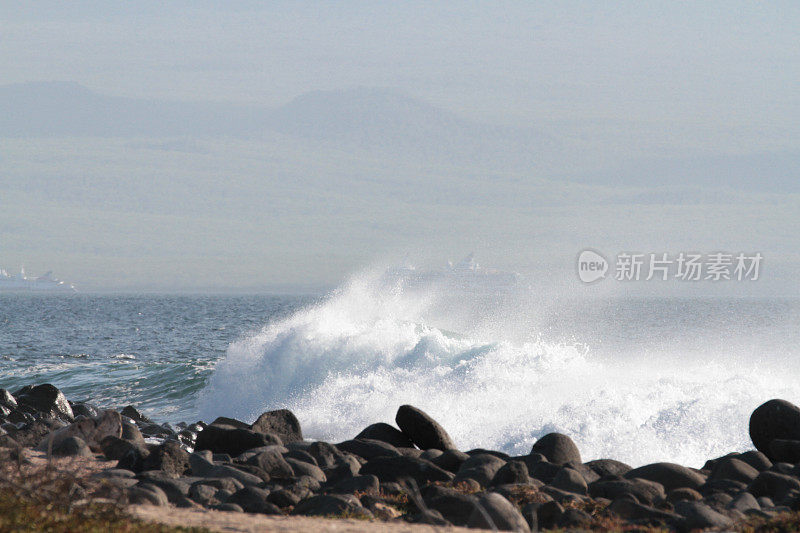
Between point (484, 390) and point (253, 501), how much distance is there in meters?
11.4

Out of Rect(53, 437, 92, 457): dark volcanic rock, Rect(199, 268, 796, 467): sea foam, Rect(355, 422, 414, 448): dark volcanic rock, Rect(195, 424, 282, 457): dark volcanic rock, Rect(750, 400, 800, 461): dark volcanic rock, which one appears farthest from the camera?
Rect(199, 268, 796, 467): sea foam

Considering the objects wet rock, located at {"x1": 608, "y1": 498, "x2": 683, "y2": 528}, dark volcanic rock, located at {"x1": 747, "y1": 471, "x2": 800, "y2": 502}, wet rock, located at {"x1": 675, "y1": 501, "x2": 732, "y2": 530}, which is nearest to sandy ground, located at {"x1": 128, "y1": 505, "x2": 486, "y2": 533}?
wet rock, located at {"x1": 608, "y1": 498, "x2": 683, "y2": 528}

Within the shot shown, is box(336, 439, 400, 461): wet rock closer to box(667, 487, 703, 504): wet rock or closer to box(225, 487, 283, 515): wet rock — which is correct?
box(225, 487, 283, 515): wet rock

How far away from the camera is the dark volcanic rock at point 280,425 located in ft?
44.5

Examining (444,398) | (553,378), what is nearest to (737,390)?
(553,378)

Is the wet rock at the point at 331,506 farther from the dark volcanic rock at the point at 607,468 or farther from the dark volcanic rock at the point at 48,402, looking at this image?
the dark volcanic rock at the point at 48,402

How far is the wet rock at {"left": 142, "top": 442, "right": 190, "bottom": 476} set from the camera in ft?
34.5

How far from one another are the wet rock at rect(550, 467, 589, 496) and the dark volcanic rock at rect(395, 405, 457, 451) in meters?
3.10

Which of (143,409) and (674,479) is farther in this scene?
(143,409)

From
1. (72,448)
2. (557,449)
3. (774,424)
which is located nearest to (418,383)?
(557,449)

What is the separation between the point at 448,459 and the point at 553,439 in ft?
5.82

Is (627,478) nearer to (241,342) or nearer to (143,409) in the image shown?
(143,409)

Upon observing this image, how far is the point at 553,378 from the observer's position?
64.5ft

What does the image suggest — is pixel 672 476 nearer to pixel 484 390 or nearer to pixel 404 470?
pixel 404 470
